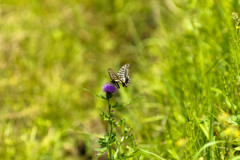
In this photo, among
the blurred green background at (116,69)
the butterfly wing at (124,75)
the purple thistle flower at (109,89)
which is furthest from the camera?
the blurred green background at (116,69)

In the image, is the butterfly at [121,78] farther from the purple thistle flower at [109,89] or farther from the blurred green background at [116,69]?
the blurred green background at [116,69]

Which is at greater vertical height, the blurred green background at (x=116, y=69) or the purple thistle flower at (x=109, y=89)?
the blurred green background at (x=116, y=69)

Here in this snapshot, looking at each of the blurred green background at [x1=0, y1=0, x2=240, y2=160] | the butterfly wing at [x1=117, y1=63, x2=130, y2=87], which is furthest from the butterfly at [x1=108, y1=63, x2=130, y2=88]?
the blurred green background at [x1=0, y1=0, x2=240, y2=160]

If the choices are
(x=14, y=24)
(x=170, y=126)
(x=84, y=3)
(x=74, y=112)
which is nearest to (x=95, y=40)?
(x=84, y=3)

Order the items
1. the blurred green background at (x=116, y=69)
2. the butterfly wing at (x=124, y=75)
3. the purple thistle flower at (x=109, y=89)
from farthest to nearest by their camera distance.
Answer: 1. the blurred green background at (x=116, y=69)
2. the butterfly wing at (x=124, y=75)
3. the purple thistle flower at (x=109, y=89)

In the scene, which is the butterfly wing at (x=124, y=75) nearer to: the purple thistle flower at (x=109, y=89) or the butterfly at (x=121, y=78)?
the butterfly at (x=121, y=78)

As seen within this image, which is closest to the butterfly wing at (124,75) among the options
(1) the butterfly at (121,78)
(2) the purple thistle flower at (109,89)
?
(1) the butterfly at (121,78)

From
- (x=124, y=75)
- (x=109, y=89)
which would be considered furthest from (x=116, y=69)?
(x=109, y=89)

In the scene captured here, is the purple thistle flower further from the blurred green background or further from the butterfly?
the blurred green background

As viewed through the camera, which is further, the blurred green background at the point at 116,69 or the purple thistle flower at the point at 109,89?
the blurred green background at the point at 116,69
